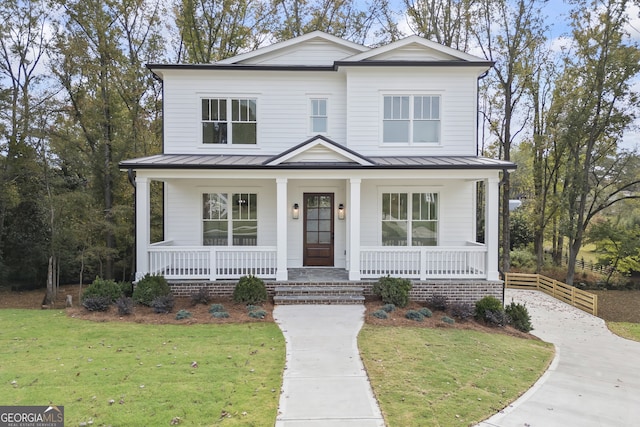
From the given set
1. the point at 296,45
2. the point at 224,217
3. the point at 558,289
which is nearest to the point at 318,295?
the point at 224,217

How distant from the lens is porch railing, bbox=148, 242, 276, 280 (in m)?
10.9

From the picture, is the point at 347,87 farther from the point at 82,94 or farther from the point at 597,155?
the point at 597,155

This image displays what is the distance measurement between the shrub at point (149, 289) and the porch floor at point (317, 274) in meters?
3.32

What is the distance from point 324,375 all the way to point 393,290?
15.5ft

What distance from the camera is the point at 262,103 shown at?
1308 cm

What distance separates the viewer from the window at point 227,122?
13.1m

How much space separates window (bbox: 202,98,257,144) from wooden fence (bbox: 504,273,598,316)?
12631 mm

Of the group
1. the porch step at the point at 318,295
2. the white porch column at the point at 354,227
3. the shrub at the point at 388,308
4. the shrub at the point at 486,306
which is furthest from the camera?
the white porch column at the point at 354,227

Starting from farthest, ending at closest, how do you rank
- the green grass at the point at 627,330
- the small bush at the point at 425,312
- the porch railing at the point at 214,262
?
the green grass at the point at 627,330, the porch railing at the point at 214,262, the small bush at the point at 425,312

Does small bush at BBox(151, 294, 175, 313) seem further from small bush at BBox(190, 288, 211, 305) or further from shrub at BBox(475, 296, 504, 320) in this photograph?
shrub at BBox(475, 296, 504, 320)

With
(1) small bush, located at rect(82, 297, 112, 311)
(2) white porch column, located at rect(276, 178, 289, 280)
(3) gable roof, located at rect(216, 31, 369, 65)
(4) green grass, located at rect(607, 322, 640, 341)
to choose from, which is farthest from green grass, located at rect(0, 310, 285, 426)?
(4) green grass, located at rect(607, 322, 640, 341)

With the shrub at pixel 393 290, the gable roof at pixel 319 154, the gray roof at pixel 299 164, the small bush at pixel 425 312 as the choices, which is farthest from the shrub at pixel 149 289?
the small bush at pixel 425 312

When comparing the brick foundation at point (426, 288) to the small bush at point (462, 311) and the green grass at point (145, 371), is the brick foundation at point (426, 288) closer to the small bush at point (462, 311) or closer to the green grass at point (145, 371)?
the small bush at point (462, 311)

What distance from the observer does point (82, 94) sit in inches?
637
